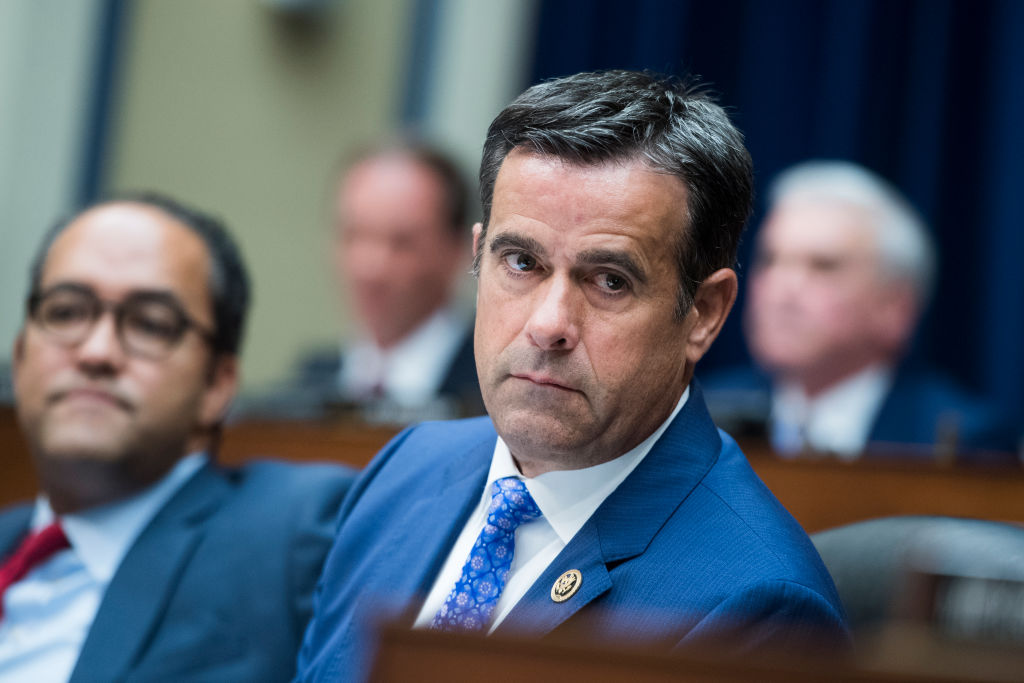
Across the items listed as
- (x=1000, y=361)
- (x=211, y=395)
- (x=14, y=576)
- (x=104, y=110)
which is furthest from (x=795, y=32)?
(x=14, y=576)

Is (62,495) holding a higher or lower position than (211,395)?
lower

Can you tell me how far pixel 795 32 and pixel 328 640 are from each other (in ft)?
14.3

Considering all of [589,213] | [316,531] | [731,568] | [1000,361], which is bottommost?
[1000,361]

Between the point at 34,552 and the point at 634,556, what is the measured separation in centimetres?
125

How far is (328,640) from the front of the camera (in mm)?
1781

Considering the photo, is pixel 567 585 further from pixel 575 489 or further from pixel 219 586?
pixel 219 586

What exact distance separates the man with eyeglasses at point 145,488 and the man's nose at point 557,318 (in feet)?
2.37

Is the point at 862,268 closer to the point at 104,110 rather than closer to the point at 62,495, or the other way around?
the point at 62,495

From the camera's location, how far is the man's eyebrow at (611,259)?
1528 mm

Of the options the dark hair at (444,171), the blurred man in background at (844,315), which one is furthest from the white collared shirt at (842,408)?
the dark hair at (444,171)

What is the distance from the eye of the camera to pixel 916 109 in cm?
534

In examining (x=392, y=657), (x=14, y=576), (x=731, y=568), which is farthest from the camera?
(x=14, y=576)

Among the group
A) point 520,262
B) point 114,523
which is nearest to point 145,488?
point 114,523

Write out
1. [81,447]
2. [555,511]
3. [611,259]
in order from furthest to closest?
[81,447]
[555,511]
[611,259]
